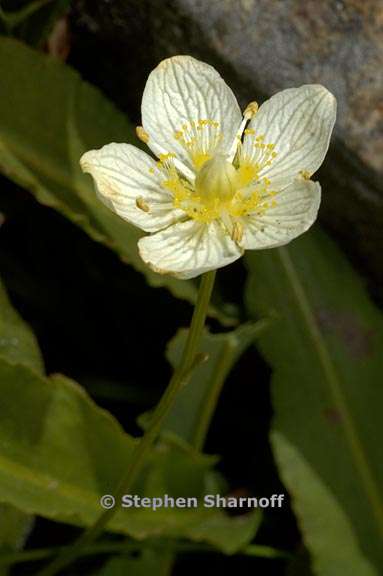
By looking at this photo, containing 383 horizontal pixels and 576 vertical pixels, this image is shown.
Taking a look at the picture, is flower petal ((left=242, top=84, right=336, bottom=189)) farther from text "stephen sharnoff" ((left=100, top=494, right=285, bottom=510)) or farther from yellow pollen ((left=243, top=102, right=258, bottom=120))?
text "stephen sharnoff" ((left=100, top=494, right=285, bottom=510))

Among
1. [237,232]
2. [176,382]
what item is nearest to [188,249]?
[237,232]

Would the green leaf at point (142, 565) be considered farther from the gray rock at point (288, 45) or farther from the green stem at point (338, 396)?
the gray rock at point (288, 45)

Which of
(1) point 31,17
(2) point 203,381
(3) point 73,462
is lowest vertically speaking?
(3) point 73,462

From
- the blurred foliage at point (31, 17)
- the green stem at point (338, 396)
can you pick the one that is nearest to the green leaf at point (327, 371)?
the green stem at point (338, 396)

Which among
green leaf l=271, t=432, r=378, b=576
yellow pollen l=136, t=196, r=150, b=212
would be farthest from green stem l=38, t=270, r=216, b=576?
green leaf l=271, t=432, r=378, b=576

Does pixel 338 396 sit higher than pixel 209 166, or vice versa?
pixel 209 166

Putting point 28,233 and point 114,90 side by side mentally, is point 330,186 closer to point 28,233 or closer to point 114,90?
point 114,90

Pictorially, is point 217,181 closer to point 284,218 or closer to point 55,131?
point 284,218
